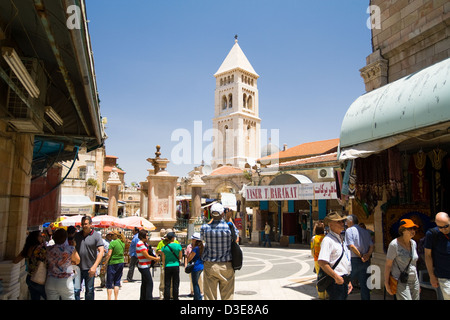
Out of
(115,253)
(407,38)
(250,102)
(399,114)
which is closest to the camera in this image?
(399,114)

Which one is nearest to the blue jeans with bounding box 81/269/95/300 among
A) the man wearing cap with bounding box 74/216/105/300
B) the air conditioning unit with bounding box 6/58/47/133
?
the man wearing cap with bounding box 74/216/105/300

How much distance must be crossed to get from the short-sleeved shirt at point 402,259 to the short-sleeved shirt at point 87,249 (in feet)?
17.2

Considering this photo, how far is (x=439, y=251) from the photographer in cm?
522

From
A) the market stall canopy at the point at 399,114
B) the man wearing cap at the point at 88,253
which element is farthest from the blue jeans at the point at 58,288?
the market stall canopy at the point at 399,114

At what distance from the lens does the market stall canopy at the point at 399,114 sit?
5781 millimetres

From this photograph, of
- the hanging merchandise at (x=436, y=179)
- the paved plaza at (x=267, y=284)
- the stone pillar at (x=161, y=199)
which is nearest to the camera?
the hanging merchandise at (x=436, y=179)

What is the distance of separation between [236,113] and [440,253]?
7547 centimetres

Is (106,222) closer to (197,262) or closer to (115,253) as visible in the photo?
(115,253)

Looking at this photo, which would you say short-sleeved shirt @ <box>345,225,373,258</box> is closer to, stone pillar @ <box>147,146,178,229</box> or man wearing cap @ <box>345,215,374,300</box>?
man wearing cap @ <box>345,215,374,300</box>

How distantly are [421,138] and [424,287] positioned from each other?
3.05 metres

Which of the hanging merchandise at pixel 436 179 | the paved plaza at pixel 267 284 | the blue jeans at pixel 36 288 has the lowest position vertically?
the paved plaza at pixel 267 284

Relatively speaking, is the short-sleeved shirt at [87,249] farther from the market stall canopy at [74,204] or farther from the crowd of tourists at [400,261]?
the market stall canopy at [74,204]

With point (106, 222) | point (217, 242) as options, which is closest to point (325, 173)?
point (106, 222)
